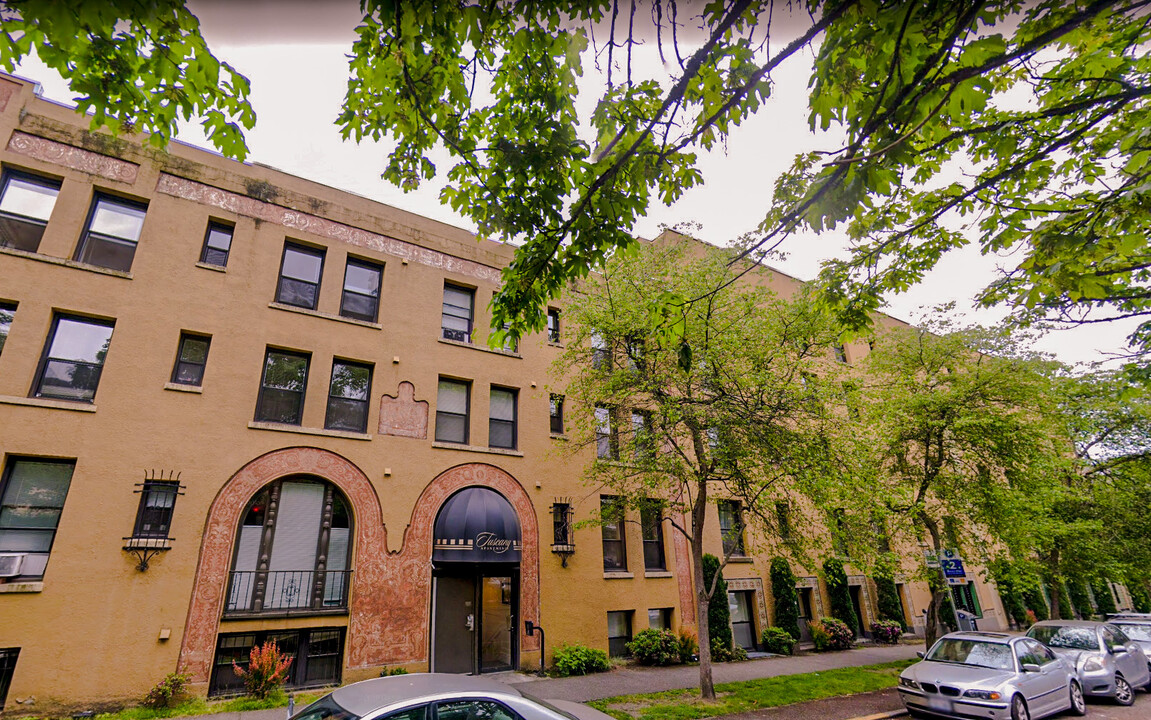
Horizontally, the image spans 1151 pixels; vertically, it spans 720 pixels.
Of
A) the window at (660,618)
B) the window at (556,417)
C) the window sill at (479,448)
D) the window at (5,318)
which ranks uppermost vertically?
the window at (5,318)

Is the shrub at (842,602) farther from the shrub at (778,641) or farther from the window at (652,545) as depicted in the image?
the window at (652,545)

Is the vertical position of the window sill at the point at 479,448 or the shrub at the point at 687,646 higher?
the window sill at the point at 479,448

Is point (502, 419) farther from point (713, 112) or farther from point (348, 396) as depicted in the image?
point (713, 112)

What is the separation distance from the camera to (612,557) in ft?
56.3

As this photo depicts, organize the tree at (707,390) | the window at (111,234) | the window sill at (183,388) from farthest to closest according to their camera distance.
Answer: the window at (111,234) < the window sill at (183,388) < the tree at (707,390)

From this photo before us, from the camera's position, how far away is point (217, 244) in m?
14.0

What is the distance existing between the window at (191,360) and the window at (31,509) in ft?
8.58

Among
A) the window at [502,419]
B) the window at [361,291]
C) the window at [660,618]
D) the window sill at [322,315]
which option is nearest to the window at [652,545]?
the window at [660,618]

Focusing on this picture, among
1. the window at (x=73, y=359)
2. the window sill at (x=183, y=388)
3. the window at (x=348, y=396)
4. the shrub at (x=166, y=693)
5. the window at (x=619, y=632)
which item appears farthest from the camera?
the window at (x=619, y=632)

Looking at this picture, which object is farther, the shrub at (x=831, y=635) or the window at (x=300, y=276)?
the shrub at (x=831, y=635)

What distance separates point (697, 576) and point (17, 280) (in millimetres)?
16423

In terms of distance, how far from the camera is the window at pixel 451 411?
612 inches

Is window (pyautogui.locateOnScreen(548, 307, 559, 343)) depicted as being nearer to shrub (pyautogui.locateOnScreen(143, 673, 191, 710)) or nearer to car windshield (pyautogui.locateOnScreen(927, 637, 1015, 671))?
shrub (pyautogui.locateOnScreen(143, 673, 191, 710))

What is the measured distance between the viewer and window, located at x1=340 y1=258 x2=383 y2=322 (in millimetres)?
15453
